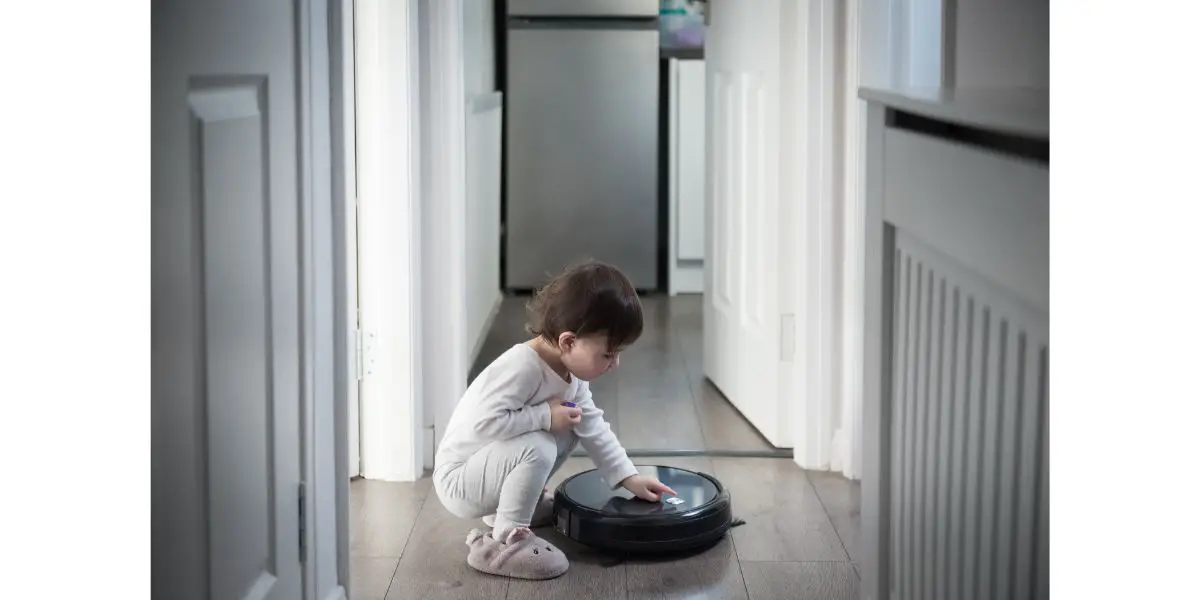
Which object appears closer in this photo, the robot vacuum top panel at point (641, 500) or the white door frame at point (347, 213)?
the white door frame at point (347, 213)

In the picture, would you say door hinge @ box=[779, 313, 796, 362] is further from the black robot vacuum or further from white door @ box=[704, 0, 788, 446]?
the black robot vacuum

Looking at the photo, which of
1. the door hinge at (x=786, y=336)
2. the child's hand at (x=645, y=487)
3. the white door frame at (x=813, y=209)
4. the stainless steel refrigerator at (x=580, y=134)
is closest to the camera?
the child's hand at (x=645, y=487)

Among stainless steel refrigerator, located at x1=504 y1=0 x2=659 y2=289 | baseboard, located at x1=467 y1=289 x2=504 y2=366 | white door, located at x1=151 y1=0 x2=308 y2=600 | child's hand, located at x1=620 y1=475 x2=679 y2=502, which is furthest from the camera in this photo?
stainless steel refrigerator, located at x1=504 y1=0 x2=659 y2=289

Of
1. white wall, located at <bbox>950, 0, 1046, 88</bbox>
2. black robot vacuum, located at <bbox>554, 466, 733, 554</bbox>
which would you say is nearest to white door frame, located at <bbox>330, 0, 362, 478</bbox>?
black robot vacuum, located at <bbox>554, 466, 733, 554</bbox>

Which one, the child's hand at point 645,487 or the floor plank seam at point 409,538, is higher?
the child's hand at point 645,487

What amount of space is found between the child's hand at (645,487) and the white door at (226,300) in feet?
2.56

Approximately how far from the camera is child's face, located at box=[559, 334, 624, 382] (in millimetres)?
2244

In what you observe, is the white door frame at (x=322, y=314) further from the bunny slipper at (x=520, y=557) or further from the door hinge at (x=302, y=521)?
the bunny slipper at (x=520, y=557)

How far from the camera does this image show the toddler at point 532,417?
2.23 meters

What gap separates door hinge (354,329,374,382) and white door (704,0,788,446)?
0.91m

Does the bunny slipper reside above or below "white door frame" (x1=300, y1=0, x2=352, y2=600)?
below


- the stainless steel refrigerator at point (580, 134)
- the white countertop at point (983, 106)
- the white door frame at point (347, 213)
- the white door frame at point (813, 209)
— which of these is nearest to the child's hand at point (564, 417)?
the white door frame at point (347, 213)

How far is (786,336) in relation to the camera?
2982mm
